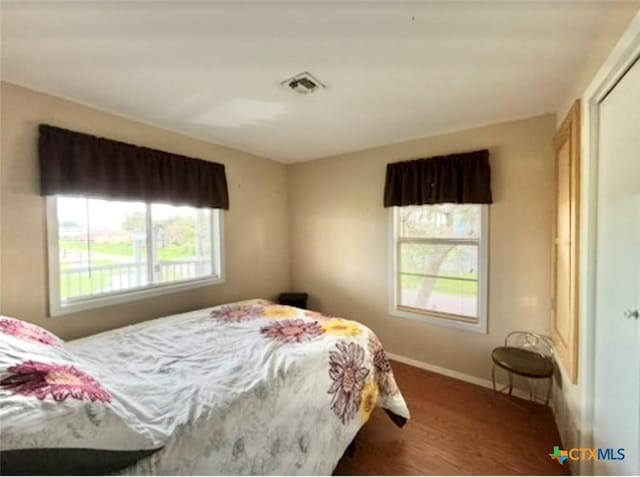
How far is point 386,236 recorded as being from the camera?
124 inches

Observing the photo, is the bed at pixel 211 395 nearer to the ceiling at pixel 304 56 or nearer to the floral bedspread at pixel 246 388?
the floral bedspread at pixel 246 388

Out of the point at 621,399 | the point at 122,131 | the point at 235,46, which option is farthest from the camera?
the point at 122,131

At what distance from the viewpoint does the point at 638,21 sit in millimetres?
1024

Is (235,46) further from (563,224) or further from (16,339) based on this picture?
(563,224)

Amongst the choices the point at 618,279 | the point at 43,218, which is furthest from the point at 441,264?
the point at 43,218

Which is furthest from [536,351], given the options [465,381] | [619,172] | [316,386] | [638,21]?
[638,21]

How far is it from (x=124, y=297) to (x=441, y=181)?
116 inches

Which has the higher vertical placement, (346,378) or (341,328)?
(341,328)

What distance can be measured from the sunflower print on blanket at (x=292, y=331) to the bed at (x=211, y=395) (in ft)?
0.05

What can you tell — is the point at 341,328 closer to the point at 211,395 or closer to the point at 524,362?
the point at 211,395

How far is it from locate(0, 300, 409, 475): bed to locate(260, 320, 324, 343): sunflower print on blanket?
1 centimetres

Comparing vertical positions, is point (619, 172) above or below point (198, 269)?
above

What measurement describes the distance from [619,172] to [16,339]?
2.76 m

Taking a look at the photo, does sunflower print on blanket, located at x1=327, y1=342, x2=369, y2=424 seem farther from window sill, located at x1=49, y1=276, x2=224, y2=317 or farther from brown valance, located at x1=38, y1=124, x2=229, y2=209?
brown valance, located at x1=38, y1=124, x2=229, y2=209
